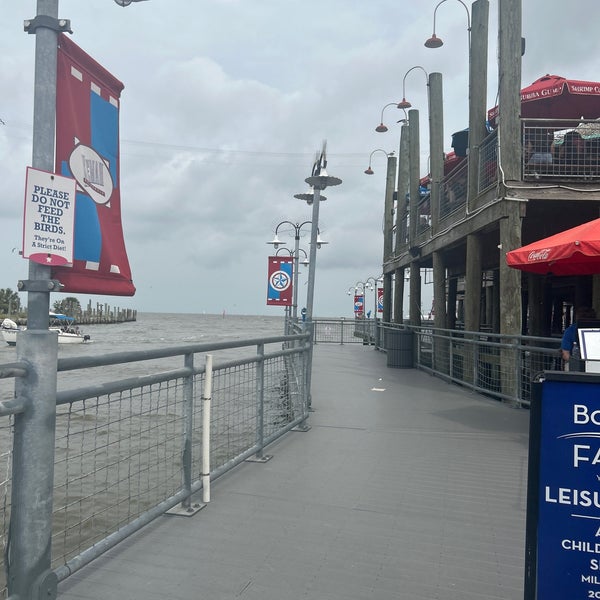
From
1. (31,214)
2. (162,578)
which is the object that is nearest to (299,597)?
(162,578)

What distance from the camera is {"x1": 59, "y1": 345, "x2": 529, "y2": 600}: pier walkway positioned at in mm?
2980

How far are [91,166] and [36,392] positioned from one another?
3.68ft

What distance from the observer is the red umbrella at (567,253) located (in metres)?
5.46

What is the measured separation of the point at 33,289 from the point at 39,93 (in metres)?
0.86

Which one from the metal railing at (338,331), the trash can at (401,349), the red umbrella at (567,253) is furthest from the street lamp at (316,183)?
the metal railing at (338,331)

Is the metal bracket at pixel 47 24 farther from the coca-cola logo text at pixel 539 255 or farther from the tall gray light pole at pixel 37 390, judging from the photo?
the coca-cola logo text at pixel 539 255

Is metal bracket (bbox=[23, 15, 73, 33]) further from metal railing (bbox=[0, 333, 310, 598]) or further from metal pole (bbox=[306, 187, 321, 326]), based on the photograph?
metal pole (bbox=[306, 187, 321, 326])

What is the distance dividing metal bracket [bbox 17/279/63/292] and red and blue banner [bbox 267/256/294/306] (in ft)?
40.0

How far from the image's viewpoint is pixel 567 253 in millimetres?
5531

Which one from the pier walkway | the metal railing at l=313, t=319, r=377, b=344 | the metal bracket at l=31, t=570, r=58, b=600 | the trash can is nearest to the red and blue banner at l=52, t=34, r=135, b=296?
the metal bracket at l=31, t=570, r=58, b=600

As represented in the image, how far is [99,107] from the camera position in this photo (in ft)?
9.63

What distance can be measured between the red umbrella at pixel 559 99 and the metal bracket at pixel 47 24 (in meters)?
9.95

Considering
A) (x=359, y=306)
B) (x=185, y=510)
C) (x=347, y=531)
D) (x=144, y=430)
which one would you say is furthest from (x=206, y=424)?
(x=359, y=306)

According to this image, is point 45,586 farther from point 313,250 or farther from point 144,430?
point 313,250
